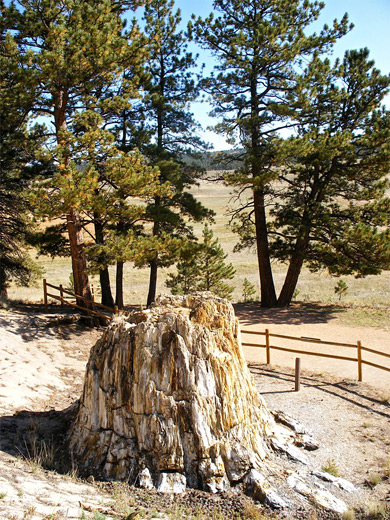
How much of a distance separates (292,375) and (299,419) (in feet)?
10.7

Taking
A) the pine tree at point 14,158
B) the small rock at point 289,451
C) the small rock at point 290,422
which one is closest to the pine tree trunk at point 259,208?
the pine tree at point 14,158

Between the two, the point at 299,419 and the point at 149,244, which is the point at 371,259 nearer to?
the point at 149,244

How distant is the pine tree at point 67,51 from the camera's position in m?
13.3

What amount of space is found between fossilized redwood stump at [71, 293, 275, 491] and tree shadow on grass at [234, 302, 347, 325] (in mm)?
11740

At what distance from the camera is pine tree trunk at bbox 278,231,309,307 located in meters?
22.0

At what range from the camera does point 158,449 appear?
7250 millimetres

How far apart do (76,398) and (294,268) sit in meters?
14.2

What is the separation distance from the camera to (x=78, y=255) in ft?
53.6

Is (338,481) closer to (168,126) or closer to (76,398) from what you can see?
(76,398)

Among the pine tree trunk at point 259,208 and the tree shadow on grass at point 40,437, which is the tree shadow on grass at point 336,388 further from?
the pine tree trunk at point 259,208

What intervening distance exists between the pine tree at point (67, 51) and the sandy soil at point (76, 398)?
4249 mm

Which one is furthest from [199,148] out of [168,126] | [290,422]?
[290,422]

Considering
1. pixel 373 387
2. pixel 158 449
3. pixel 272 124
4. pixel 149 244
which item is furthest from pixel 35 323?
pixel 272 124

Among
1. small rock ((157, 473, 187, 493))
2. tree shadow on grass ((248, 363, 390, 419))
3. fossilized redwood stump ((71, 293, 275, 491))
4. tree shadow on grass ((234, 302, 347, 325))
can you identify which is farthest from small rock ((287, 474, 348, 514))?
tree shadow on grass ((234, 302, 347, 325))
